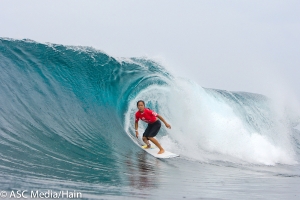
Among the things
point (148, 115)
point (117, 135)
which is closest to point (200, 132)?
point (117, 135)

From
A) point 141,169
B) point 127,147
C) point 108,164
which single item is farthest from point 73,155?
point 127,147

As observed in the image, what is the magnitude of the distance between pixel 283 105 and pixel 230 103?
145 inches

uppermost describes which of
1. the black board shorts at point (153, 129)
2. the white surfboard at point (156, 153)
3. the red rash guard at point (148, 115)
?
the red rash guard at point (148, 115)

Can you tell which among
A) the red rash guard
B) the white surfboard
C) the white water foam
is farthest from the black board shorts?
the white water foam

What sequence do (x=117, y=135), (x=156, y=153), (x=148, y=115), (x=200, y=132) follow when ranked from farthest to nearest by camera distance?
(x=200, y=132)
(x=117, y=135)
(x=148, y=115)
(x=156, y=153)

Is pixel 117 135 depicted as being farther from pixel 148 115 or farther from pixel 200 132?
pixel 200 132

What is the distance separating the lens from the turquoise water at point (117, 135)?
460cm

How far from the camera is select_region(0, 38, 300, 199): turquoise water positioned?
181 inches

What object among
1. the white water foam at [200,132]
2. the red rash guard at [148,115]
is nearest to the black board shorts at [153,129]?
the red rash guard at [148,115]

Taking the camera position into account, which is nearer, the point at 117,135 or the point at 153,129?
the point at 153,129

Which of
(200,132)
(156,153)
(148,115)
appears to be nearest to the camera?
(156,153)

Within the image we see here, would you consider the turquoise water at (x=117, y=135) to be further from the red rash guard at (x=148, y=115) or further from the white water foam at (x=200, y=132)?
the red rash guard at (x=148, y=115)

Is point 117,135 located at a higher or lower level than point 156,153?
higher

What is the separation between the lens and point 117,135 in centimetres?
891
